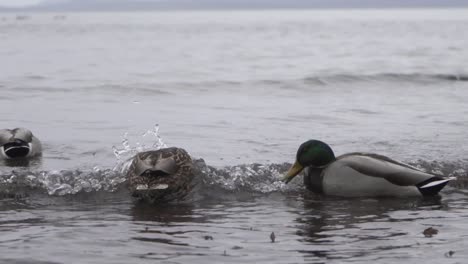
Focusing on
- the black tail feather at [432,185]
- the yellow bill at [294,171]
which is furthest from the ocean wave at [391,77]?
the black tail feather at [432,185]

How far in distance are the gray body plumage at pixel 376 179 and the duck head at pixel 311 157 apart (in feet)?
0.44

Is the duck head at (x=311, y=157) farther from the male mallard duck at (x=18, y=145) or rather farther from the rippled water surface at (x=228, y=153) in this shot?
the male mallard duck at (x=18, y=145)

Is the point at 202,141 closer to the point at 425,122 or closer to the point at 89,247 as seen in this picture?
the point at 425,122

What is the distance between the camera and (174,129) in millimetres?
12727

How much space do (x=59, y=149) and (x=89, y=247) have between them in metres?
4.89

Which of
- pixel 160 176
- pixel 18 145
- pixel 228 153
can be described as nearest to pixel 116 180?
pixel 160 176

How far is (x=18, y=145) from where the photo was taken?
10.4 metres

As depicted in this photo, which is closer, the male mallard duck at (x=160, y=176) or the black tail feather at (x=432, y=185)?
the male mallard duck at (x=160, y=176)

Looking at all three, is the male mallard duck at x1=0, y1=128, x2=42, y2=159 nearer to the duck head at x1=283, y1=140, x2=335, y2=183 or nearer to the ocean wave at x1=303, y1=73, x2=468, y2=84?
the duck head at x1=283, y1=140, x2=335, y2=183

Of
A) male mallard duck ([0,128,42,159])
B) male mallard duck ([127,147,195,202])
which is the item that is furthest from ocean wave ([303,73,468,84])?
male mallard duck ([127,147,195,202])

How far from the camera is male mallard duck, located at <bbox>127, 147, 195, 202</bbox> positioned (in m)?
8.04

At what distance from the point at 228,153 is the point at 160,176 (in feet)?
8.90

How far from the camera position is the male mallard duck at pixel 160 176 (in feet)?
26.4

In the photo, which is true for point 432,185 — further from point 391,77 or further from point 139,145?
point 391,77
